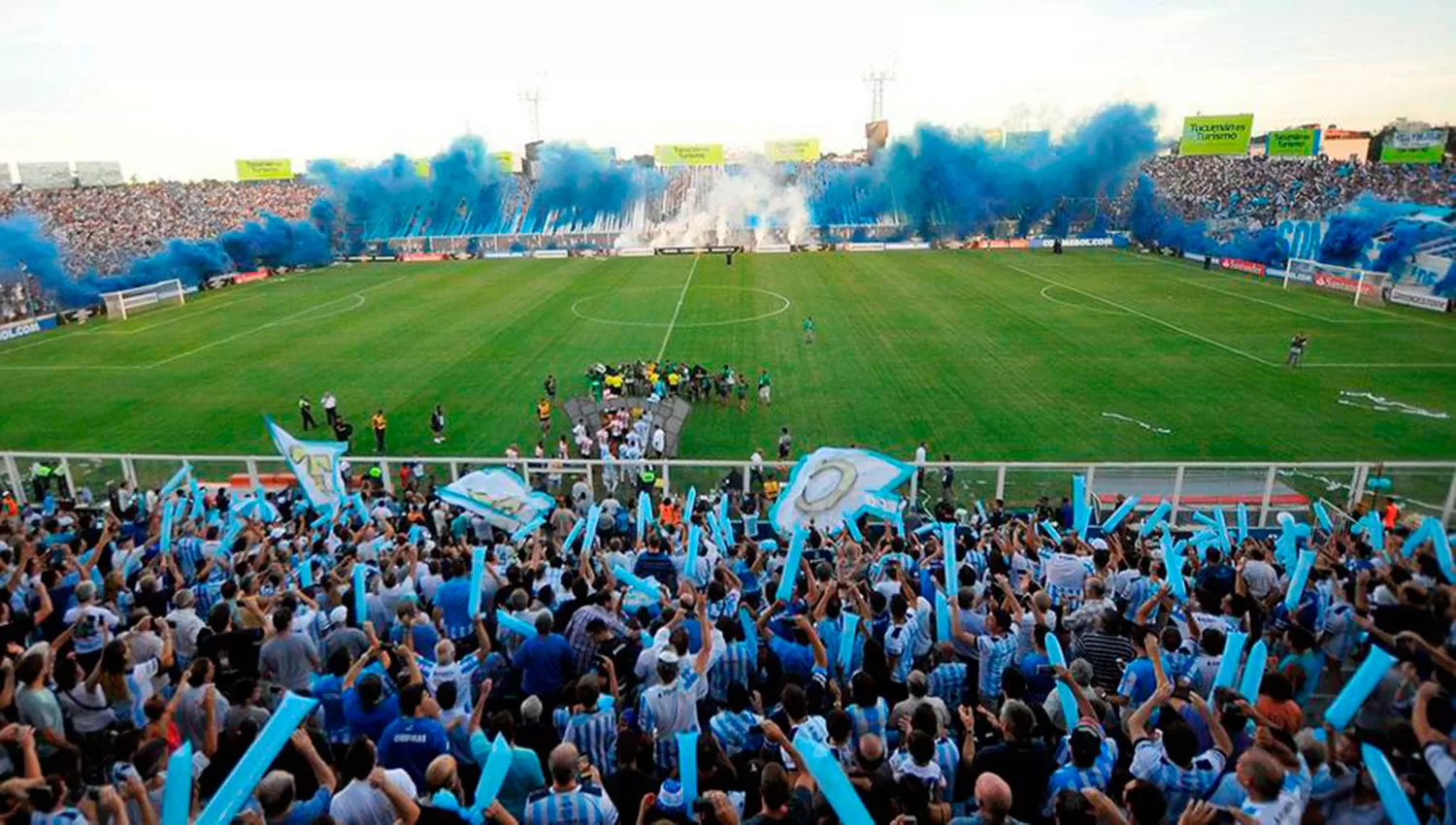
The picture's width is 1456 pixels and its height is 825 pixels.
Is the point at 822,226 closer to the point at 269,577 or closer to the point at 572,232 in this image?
the point at 572,232

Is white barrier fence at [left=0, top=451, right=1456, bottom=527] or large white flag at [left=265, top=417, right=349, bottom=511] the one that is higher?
large white flag at [left=265, top=417, right=349, bottom=511]

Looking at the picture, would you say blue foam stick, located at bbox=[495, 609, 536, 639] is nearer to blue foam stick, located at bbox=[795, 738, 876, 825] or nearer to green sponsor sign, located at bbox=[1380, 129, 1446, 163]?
blue foam stick, located at bbox=[795, 738, 876, 825]

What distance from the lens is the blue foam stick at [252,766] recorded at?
3.49 m

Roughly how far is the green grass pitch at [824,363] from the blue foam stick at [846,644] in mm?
13555

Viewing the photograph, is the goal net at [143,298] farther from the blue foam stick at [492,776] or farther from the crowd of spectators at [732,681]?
the blue foam stick at [492,776]

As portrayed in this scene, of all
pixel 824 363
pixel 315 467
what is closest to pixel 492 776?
pixel 315 467

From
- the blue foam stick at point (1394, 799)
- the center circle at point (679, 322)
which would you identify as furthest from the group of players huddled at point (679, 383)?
the blue foam stick at point (1394, 799)

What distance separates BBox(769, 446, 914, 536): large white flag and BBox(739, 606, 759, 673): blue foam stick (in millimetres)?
4016

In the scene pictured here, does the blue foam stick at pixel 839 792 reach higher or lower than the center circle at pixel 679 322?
higher

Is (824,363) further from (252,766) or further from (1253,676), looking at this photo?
(252,766)

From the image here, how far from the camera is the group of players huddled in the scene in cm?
2259

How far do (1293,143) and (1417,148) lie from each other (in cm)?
876

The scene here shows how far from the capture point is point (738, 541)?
10.5m

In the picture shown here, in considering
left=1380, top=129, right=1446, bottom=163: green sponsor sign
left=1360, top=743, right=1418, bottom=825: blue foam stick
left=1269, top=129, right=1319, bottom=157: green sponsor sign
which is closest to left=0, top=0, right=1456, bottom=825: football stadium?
left=1360, top=743, right=1418, bottom=825: blue foam stick
